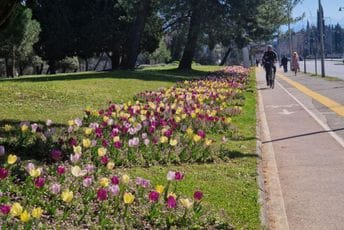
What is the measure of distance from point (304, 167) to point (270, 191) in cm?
140

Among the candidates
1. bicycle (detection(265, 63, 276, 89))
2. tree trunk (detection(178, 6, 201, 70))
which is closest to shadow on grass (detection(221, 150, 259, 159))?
bicycle (detection(265, 63, 276, 89))

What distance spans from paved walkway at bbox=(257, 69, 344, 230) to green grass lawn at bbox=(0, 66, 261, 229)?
0.81 feet

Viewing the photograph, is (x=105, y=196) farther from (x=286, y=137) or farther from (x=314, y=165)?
(x=286, y=137)

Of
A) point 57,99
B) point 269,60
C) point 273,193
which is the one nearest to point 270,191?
point 273,193

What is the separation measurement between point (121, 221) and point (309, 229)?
167 centimetres

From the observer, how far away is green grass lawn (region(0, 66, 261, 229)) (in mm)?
5582

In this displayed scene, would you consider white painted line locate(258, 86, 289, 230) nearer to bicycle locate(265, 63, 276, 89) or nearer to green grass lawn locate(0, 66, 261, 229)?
green grass lawn locate(0, 66, 261, 229)

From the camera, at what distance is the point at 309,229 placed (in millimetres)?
5059

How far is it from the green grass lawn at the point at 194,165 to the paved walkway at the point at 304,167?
0.25 metres

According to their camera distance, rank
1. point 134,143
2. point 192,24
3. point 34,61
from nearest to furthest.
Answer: point 134,143 < point 192,24 < point 34,61

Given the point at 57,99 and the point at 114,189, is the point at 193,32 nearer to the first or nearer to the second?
the point at 57,99

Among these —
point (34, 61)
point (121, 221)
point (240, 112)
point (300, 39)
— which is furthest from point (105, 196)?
point (300, 39)

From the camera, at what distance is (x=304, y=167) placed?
7578 millimetres

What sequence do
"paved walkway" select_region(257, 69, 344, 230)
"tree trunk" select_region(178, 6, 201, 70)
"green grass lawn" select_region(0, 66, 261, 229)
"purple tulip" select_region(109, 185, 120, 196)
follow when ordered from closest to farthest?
"purple tulip" select_region(109, 185, 120, 196)
"paved walkway" select_region(257, 69, 344, 230)
"green grass lawn" select_region(0, 66, 261, 229)
"tree trunk" select_region(178, 6, 201, 70)
